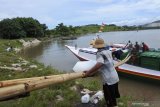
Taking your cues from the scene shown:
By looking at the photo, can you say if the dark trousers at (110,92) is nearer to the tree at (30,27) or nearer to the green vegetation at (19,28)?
the green vegetation at (19,28)

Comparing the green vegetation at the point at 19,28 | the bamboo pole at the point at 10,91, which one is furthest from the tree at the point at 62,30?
the bamboo pole at the point at 10,91

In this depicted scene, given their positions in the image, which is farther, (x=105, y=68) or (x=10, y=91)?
(x=105, y=68)

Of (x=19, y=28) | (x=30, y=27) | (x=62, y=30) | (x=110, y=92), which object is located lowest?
(x=62, y=30)

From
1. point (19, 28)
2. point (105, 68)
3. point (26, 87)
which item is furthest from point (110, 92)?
point (19, 28)

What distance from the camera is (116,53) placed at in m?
18.8

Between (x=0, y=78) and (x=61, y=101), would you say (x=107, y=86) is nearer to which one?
(x=61, y=101)

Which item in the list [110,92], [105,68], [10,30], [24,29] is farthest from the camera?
[24,29]

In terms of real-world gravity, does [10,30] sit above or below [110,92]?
above

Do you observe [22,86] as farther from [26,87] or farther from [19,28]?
[19,28]

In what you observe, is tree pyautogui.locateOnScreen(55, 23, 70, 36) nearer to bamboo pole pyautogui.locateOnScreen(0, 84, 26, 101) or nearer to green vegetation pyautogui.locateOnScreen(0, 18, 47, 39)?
green vegetation pyautogui.locateOnScreen(0, 18, 47, 39)

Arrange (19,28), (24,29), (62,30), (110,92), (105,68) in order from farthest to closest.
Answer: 1. (62,30)
2. (24,29)
3. (19,28)
4. (110,92)
5. (105,68)

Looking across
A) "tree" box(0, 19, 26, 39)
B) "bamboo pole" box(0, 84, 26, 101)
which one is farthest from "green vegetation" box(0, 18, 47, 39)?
"bamboo pole" box(0, 84, 26, 101)

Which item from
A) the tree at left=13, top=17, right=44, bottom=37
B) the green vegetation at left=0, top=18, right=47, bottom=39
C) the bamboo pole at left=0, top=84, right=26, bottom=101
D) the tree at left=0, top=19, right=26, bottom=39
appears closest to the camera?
the bamboo pole at left=0, top=84, right=26, bottom=101

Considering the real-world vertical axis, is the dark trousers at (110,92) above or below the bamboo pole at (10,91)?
below
